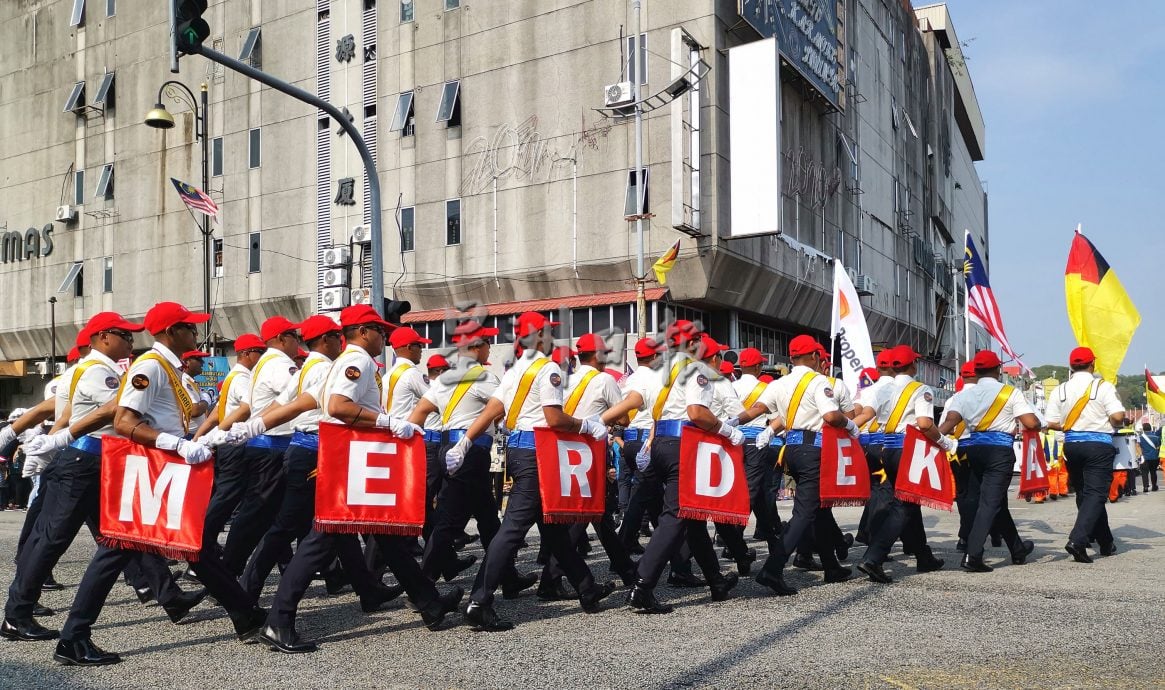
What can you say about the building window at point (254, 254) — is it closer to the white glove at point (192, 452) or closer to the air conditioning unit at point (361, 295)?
the air conditioning unit at point (361, 295)

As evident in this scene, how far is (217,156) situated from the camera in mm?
37250

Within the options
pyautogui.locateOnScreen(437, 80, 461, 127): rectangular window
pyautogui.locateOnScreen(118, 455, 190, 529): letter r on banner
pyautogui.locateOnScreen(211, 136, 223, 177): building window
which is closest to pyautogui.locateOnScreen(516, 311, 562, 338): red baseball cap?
pyautogui.locateOnScreen(118, 455, 190, 529): letter r on banner

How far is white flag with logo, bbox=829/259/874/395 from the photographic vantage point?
15.0m

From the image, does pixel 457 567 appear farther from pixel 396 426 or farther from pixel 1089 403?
pixel 1089 403

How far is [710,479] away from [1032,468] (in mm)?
4781

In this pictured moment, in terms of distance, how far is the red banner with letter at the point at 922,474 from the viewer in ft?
29.3

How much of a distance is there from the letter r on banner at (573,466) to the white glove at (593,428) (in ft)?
0.37

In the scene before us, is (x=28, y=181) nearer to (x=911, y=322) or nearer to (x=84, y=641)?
(x=911, y=322)

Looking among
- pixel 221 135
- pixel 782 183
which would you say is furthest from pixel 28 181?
pixel 782 183

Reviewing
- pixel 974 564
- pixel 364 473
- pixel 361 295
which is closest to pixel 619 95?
pixel 361 295

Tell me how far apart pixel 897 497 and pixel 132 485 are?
233 inches

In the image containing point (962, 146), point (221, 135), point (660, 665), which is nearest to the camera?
point (660, 665)

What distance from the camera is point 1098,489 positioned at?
32.3 ft

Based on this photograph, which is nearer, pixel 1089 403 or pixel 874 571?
pixel 874 571
